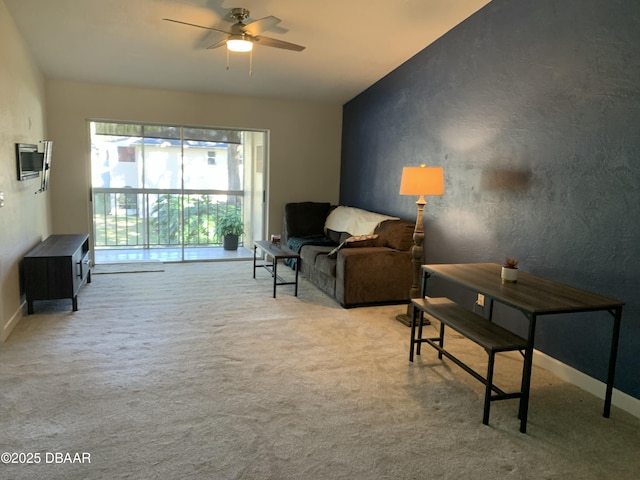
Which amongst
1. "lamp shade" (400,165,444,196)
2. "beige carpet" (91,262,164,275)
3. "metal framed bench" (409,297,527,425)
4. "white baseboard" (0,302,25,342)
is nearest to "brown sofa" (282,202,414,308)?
"lamp shade" (400,165,444,196)

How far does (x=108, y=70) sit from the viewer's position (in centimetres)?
502

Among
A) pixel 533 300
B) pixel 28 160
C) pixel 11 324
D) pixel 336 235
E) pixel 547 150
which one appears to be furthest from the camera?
pixel 336 235

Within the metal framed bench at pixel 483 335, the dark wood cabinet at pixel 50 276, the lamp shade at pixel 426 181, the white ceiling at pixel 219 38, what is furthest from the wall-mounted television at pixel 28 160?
the metal framed bench at pixel 483 335

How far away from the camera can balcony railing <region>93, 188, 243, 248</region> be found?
669 cm

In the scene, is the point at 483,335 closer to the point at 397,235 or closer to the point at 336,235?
the point at 397,235

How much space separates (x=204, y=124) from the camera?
600 centimetres

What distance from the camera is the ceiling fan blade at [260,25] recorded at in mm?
3084

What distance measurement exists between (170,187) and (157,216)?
597 mm

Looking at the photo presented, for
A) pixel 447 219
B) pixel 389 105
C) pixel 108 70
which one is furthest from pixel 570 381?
pixel 108 70

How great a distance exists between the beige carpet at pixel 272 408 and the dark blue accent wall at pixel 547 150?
0.73 metres

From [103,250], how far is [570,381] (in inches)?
256

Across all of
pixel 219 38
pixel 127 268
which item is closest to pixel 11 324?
pixel 127 268

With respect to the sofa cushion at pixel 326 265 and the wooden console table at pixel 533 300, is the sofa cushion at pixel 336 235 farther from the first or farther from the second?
the wooden console table at pixel 533 300

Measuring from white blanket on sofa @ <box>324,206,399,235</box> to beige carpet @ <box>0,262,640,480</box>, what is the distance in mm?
1373
